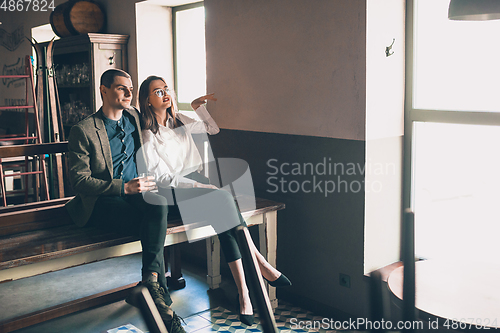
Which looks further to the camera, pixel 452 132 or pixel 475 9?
pixel 452 132

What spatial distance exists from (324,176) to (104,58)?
261 centimetres

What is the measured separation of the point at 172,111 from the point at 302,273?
140 cm

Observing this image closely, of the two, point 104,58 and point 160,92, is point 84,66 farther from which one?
point 160,92

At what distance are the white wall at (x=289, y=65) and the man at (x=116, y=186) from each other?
0.94 m

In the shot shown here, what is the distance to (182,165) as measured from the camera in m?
3.14

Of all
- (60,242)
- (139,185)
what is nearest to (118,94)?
(139,185)

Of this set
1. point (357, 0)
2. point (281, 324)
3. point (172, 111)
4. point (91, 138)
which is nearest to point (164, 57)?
point (172, 111)

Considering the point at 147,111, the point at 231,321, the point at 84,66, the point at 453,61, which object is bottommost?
the point at 231,321

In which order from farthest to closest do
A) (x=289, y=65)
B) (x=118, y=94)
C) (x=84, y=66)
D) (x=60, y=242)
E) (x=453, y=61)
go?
(x=84, y=66) → (x=289, y=65) → (x=118, y=94) → (x=453, y=61) → (x=60, y=242)

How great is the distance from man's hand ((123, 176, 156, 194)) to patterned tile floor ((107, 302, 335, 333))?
901 millimetres

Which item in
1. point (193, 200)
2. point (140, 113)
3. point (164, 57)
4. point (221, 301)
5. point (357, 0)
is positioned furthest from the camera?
point (164, 57)

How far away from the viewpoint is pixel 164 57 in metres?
4.58

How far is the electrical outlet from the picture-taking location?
9.81 feet

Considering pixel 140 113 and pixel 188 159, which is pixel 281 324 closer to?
pixel 188 159
